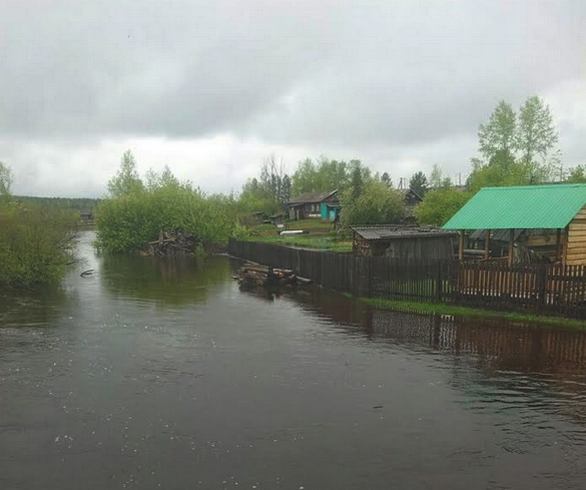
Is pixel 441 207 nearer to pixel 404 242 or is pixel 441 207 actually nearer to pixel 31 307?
pixel 404 242

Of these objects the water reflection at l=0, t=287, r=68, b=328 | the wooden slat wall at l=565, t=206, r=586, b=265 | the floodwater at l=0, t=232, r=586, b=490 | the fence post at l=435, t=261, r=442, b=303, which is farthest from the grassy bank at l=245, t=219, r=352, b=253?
the floodwater at l=0, t=232, r=586, b=490

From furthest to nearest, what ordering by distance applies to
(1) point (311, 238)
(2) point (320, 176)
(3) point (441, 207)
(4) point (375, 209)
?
1. (2) point (320, 176)
2. (1) point (311, 238)
3. (4) point (375, 209)
4. (3) point (441, 207)

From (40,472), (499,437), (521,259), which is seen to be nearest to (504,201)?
(521,259)

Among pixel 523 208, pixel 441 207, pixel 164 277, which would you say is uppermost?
pixel 441 207

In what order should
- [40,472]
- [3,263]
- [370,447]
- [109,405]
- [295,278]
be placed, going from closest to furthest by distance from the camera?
[40,472] → [370,447] → [109,405] → [3,263] → [295,278]

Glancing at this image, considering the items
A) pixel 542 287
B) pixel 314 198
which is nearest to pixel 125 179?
pixel 314 198

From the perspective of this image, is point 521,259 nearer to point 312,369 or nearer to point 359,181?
point 312,369

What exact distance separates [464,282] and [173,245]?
1460 inches

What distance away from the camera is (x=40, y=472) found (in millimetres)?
7254

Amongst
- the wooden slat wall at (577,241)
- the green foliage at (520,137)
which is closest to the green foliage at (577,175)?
the green foliage at (520,137)

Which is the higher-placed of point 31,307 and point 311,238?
point 311,238

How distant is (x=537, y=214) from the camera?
18625mm

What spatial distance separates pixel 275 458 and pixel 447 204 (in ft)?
117

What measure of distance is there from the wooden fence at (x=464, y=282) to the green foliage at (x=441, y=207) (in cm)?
1824
